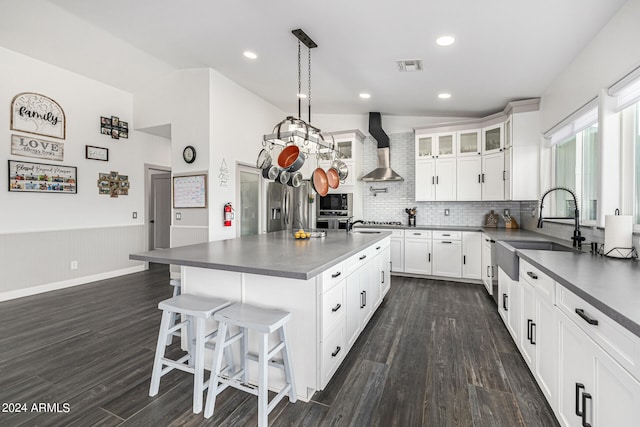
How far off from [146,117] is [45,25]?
5.58ft

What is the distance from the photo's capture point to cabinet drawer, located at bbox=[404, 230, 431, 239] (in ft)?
15.6

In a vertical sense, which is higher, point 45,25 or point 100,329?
point 45,25

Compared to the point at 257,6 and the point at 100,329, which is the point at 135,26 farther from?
the point at 100,329

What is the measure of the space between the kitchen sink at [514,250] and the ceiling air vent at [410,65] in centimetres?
201

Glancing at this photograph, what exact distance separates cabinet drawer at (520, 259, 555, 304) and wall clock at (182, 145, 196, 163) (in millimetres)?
4068

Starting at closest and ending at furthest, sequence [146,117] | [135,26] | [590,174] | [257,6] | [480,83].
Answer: [257,6] → [590,174] → [135,26] → [480,83] → [146,117]

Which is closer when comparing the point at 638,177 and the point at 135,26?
the point at 638,177

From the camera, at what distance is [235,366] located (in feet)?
6.73

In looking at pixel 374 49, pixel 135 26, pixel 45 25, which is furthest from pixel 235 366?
pixel 45 25

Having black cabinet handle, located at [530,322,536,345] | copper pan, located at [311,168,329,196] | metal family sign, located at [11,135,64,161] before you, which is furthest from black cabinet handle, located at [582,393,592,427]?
metal family sign, located at [11,135,64,161]

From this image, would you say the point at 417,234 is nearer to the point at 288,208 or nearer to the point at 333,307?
the point at 288,208

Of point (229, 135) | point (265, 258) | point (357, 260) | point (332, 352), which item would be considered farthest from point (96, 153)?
point (332, 352)

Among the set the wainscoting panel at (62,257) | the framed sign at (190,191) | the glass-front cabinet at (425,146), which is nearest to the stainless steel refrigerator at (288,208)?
the framed sign at (190,191)

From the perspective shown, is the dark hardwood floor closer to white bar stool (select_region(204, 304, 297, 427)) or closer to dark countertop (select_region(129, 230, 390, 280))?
white bar stool (select_region(204, 304, 297, 427))
